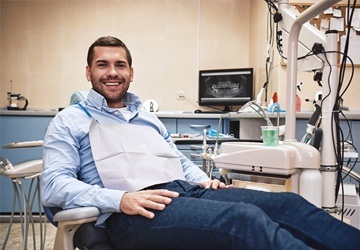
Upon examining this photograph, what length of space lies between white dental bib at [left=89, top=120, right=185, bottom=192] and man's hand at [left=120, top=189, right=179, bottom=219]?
0.59ft

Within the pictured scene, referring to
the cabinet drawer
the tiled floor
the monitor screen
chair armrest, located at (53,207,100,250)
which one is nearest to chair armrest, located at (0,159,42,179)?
the tiled floor

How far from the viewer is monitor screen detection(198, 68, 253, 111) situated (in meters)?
3.53

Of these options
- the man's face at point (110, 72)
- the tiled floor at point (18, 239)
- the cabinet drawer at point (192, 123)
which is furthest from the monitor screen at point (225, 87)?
the man's face at point (110, 72)

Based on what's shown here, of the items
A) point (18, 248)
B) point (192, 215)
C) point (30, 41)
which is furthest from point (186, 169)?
point (30, 41)

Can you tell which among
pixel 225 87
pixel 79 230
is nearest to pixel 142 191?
pixel 79 230

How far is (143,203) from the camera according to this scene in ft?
3.37

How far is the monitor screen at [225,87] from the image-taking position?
3525mm

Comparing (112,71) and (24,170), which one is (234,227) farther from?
(24,170)

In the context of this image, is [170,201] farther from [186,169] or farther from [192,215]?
[186,169]

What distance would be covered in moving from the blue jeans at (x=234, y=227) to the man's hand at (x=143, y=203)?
0.06 ft

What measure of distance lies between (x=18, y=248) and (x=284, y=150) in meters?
2.06

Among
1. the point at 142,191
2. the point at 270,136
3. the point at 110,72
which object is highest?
the point at 110,72

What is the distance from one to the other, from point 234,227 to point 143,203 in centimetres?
28

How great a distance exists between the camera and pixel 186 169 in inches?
61.0
